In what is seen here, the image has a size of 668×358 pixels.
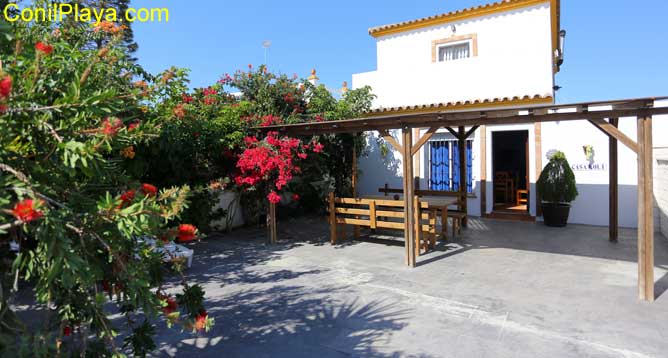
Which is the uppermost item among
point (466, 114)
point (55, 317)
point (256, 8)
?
point (256, 8)

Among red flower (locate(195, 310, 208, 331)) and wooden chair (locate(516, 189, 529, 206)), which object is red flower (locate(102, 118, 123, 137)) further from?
wooden chair (locate(516, 189, 529, 206))

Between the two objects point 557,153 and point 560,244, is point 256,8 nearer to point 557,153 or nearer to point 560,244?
point 557,153

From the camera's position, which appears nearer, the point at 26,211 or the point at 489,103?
the point at 26,211

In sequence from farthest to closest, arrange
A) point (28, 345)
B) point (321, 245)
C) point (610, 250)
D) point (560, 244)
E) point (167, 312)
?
1. point (321, 245)
2. point (560, 244)
3. point (610, 250)
4. point (167, 312)
5. point (28, 345)

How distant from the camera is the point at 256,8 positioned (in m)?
12.1

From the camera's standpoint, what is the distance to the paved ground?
3.86 m

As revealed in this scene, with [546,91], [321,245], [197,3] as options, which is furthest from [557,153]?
[197,3]

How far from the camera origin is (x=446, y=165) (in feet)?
38.7

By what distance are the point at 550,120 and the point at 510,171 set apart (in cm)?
875

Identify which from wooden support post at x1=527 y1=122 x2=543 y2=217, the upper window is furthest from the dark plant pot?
the upper window

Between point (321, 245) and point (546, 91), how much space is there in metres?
7.02

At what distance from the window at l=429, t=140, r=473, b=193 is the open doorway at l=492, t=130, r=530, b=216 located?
79cm

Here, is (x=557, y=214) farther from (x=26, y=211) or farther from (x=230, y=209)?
(x=26, y=211)

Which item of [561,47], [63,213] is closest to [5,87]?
[63,213]
